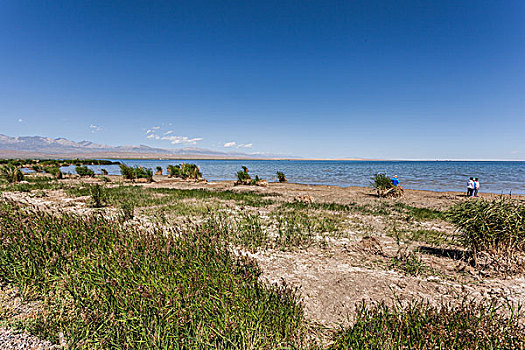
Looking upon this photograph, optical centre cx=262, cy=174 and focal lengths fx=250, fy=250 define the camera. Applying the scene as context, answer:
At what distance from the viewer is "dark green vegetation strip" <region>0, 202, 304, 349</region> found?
107 inches

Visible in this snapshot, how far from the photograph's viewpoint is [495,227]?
534 centimetres

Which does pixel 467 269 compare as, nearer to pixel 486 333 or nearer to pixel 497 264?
pixel 497 264

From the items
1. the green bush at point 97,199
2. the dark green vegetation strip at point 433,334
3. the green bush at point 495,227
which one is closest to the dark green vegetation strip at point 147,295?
the dark green vegetation strip at point 433,334

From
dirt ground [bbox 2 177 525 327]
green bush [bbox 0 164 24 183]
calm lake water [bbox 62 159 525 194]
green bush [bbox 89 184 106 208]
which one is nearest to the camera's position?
dirt ground [bbox 2 177 525 327]

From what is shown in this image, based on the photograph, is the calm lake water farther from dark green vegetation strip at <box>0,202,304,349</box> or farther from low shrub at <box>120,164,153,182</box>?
low shrub at <box>120,164,153,182</box>

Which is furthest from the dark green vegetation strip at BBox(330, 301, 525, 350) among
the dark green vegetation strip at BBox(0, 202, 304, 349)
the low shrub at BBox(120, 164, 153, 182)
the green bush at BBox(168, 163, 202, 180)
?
the green bush at BBox(168, 163, 202, 180)

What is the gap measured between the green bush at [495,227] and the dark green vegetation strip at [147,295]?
4.66 m

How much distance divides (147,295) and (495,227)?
6772mm

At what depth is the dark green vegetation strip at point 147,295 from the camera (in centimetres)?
273

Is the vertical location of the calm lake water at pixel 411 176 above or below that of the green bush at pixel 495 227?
below

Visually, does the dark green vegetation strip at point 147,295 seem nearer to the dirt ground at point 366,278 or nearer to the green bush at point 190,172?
the dirt ground at point 366,278

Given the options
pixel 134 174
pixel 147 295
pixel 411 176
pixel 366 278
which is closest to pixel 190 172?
pixel 134 174

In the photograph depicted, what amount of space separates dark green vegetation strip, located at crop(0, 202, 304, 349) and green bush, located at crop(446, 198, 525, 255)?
15.3 feet

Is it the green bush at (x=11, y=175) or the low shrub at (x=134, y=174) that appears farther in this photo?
the low shrub at (x=134, y=174)
